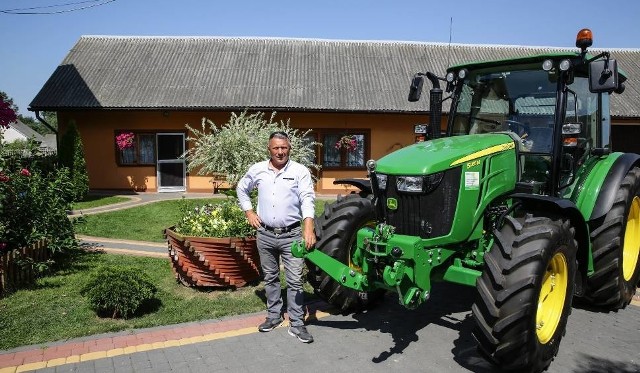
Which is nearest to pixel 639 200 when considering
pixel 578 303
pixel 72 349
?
pixel 578 303

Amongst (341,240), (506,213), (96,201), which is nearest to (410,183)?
(506,213)

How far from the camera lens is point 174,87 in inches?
640

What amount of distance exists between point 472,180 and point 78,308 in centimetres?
430

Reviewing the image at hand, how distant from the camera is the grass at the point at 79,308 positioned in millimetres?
4770

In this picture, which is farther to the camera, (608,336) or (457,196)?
(608,336)

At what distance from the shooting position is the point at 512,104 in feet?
17.7

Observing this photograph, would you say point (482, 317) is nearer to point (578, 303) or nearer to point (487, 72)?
point (578, 303)

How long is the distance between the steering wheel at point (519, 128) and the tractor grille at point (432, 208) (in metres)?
1.35

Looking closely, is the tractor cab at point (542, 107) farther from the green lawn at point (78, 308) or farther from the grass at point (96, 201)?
the grass at point (96, 201)

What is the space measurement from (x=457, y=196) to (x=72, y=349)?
361 centimetres

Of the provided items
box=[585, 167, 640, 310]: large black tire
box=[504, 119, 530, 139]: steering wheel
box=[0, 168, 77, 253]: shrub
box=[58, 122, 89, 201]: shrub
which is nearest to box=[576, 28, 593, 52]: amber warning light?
box=[504, 119, 530, 139]: steering wheel

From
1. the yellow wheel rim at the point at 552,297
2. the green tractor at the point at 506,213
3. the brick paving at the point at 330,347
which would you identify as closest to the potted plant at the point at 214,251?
the brick paving at the point at 330,347

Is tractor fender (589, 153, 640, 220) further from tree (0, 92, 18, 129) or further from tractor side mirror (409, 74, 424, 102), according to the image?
tree (0, 92, 18, 129)

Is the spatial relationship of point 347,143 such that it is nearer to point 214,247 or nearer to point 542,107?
point 214,247
